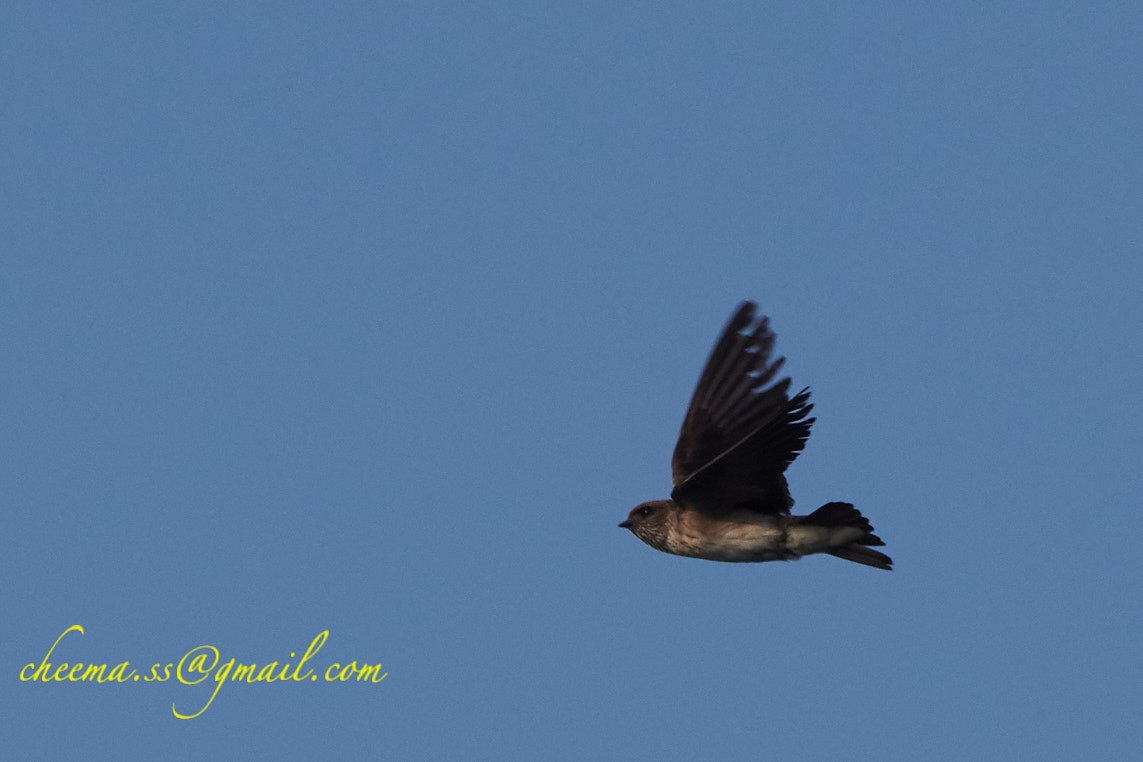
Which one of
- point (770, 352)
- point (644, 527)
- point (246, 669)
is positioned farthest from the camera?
point (246, 669)

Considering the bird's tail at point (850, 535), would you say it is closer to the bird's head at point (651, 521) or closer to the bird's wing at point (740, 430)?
the bird's wing at point (740, 430)

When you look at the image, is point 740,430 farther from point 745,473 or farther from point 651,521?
point 651,521

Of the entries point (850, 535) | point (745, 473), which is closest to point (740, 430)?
point (745, 473)

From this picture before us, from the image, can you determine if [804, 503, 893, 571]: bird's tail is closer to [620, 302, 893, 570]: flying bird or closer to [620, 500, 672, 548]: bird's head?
[620, 302, 893, 570]: flying bird

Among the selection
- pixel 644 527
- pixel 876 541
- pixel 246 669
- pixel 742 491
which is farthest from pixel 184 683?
pixel 876 541

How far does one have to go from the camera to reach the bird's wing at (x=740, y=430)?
1335 cm

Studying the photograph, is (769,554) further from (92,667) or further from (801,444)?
(92,667)

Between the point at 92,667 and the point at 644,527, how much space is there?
19.5 ft

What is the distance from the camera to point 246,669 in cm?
1599

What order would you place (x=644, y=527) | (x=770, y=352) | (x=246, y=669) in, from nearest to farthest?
(x=770, y=352)
(x=644, y=527)
(x=246, y=669)

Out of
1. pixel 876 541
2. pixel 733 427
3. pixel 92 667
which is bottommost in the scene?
pixel 876 541

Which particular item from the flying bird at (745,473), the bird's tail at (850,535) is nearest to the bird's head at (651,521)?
the flying bird at (745,473)

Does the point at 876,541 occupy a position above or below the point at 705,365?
below

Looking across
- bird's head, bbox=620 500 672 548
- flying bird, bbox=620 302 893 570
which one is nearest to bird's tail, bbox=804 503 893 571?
flying bird, bbox=620 302 893 570
